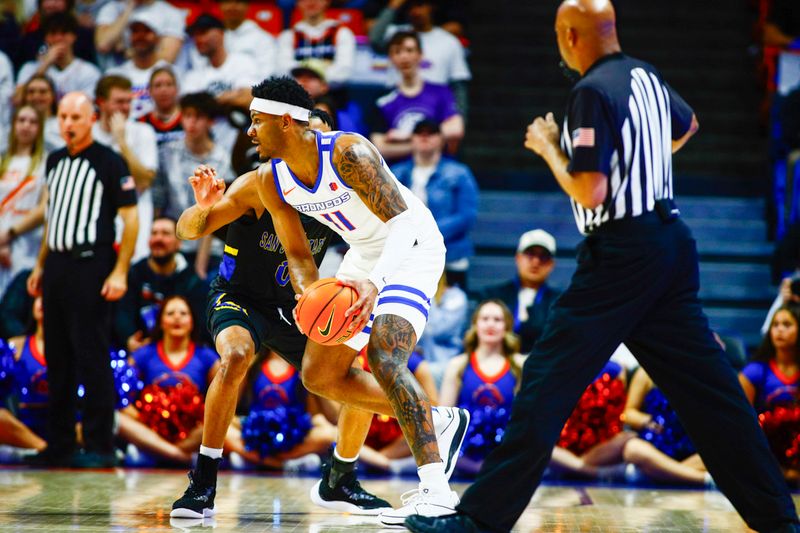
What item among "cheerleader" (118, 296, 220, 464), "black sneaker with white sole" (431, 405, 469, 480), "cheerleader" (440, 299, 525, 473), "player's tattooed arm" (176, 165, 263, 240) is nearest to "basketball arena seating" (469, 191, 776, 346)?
"cheerleader" (440, 299, 525, 473)

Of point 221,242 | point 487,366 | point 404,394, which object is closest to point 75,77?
point 221,242

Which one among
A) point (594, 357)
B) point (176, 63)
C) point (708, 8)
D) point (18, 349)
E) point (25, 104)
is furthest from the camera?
point (708, 8)

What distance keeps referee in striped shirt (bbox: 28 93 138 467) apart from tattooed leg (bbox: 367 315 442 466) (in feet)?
10.1

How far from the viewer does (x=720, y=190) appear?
9836 mm

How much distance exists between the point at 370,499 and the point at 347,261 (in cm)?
109

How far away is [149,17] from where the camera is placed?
966cm

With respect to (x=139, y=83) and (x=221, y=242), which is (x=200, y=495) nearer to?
(x=221, y=242)

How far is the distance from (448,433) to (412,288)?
0.68 meters

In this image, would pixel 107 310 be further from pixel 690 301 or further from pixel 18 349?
pixel 690 301

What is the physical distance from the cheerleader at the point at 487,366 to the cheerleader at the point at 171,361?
5.07ft

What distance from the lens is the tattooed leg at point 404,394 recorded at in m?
4.17

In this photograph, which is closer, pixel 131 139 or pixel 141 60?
pixel 131 139

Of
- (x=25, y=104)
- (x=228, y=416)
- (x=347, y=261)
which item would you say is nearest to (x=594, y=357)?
(x=347, y=261)

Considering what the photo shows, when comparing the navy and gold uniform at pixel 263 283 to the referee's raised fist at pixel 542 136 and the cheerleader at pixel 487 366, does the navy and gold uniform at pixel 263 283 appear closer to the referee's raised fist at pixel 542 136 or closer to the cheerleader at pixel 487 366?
the referee's raised fist at pixel 542 136
